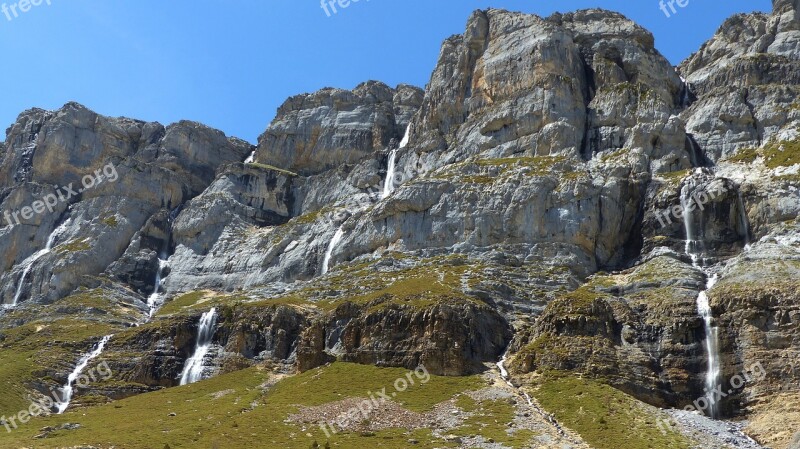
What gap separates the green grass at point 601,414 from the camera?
234ft

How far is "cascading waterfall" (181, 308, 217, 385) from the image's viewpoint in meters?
106

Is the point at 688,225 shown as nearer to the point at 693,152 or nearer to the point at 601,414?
the point at 693,152

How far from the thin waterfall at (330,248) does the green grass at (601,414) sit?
63982mm

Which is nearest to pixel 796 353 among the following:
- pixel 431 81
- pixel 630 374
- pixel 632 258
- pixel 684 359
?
pixel 684 359

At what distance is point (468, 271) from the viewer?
118875mm

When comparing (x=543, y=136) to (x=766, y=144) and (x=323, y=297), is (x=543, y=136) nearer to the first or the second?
(x=766, y=144)

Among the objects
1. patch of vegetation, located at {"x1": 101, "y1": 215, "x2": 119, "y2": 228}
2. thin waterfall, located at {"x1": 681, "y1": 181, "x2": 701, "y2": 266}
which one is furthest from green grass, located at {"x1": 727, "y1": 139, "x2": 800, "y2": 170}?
patch of vegetation, located at {"x1": 101, "y1": 215, "x2": 119, "y2": 228}

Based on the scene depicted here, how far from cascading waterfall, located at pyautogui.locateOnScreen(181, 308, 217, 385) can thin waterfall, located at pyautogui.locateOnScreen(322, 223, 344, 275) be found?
28704 millimetres

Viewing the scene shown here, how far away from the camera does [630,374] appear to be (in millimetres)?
86750

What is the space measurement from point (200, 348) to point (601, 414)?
197 feet

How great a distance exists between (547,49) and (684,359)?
94.0 meters

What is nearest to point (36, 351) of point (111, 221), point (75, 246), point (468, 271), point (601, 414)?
point (75, 246)

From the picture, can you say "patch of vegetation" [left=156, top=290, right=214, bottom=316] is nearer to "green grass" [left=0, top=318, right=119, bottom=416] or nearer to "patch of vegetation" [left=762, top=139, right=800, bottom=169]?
"green grass" [left=0, top=318, right=119, bottom=416]

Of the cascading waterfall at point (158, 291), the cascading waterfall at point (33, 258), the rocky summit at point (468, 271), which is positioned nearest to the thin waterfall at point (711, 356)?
the rocky summit at point (468, 271)
